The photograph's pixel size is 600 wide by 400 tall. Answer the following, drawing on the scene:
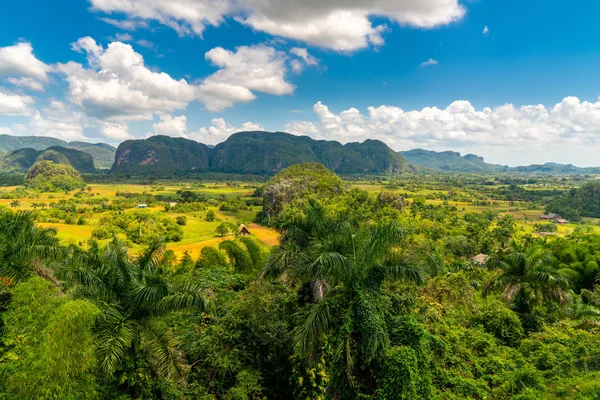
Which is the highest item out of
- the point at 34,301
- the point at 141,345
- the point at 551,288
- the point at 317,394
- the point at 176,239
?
the point at 34,301

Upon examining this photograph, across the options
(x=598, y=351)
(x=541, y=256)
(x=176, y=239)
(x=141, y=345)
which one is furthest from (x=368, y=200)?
(x=141, y=345)

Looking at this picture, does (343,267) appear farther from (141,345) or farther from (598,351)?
(598,351)

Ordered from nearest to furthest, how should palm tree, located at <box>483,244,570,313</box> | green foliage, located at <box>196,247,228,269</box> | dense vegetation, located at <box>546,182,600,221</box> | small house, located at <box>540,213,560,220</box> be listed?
palm tree, located at <box>483,244,570,313</box>
green foliage, located at <box>196,247,228,269</box>
small house, located at <box>540,213,560,220</box>
dense vegetation, located at <box>546,182,600,221</box>

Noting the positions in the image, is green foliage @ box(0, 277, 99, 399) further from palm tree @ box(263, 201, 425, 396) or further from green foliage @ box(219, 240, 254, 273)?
green foliage @ box(219, 240, 254, 273)

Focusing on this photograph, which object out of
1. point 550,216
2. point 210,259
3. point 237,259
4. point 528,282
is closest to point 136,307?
point 528,282


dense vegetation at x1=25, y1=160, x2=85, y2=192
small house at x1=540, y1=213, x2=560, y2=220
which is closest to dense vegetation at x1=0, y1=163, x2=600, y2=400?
small house at x1=540, y1=213, x2=560, y2=220

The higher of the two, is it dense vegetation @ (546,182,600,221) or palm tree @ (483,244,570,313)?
palm tree @ (483,244,570,313)
